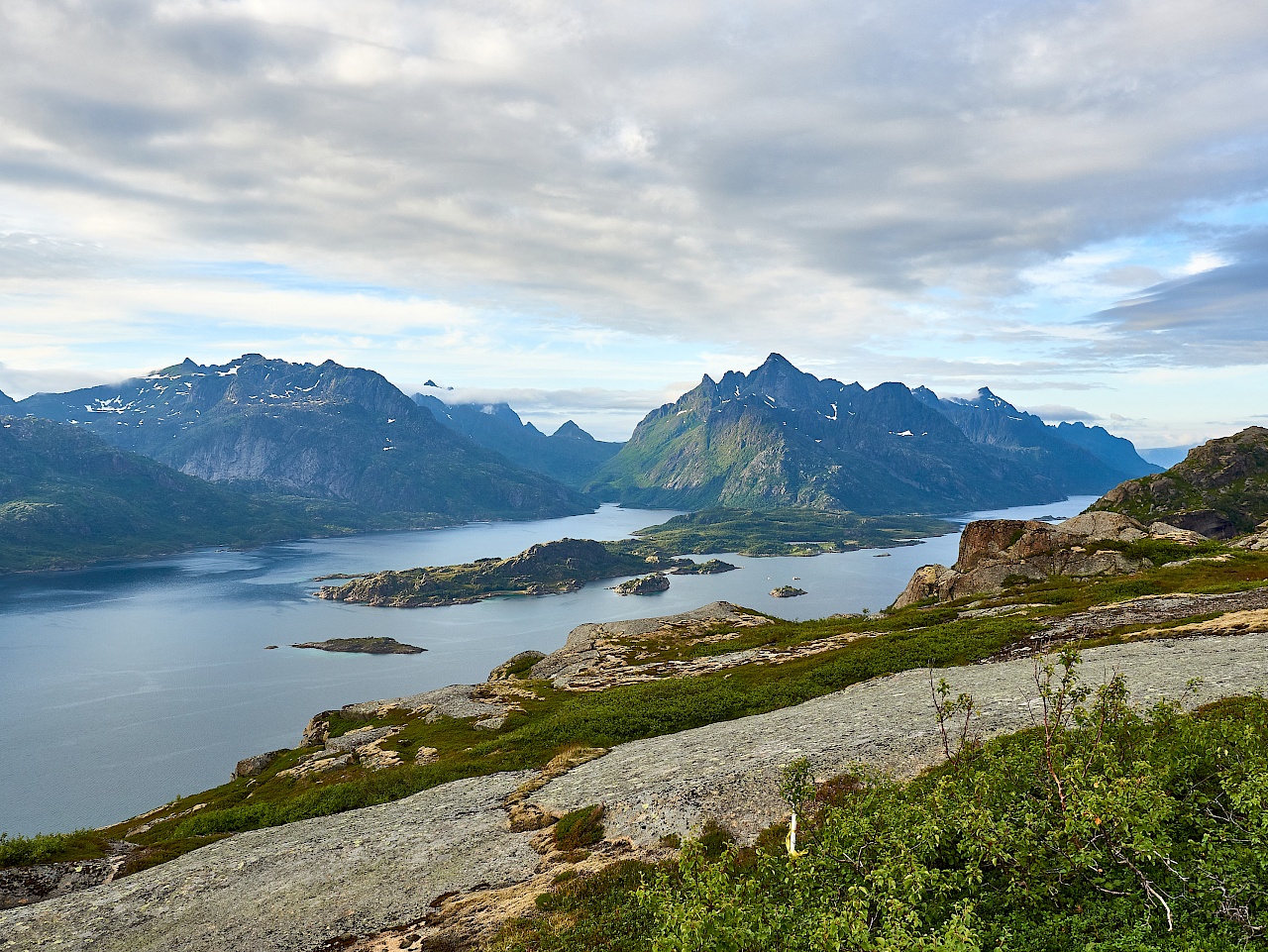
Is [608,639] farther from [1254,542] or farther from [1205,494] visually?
[1205,494]

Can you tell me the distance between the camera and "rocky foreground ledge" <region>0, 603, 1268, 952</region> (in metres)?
24.2

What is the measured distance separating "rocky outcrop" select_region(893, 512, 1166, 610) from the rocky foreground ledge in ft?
133

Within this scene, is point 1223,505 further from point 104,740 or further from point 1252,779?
point 104,740

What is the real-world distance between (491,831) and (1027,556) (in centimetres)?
→ 7823

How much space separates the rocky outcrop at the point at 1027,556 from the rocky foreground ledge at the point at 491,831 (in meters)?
40.5

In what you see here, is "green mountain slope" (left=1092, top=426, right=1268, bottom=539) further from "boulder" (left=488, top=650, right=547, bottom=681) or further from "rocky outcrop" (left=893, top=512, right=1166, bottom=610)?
"boulder" (left=488, top=650, right=547, bottom=681)

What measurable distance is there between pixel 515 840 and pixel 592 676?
4182 centimetres

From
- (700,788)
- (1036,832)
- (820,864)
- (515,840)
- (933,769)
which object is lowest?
(515,840)

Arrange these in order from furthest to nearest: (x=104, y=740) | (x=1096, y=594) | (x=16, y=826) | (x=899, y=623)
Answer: (x=104, y=740) < (x=16, y=826) < (x=899, y=623) < (x=1096, y=594)

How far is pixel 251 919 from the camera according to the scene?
2519 centimetres

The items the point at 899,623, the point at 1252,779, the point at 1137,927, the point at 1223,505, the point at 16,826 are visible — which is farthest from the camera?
the point at 1223,505

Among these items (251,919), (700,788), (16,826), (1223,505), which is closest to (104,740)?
(16,826)

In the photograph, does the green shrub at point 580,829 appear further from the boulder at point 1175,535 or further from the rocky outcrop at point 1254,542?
the rocky outcrop at point 1254,542

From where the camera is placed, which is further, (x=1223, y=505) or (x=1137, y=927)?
(x=1223, y=505)
